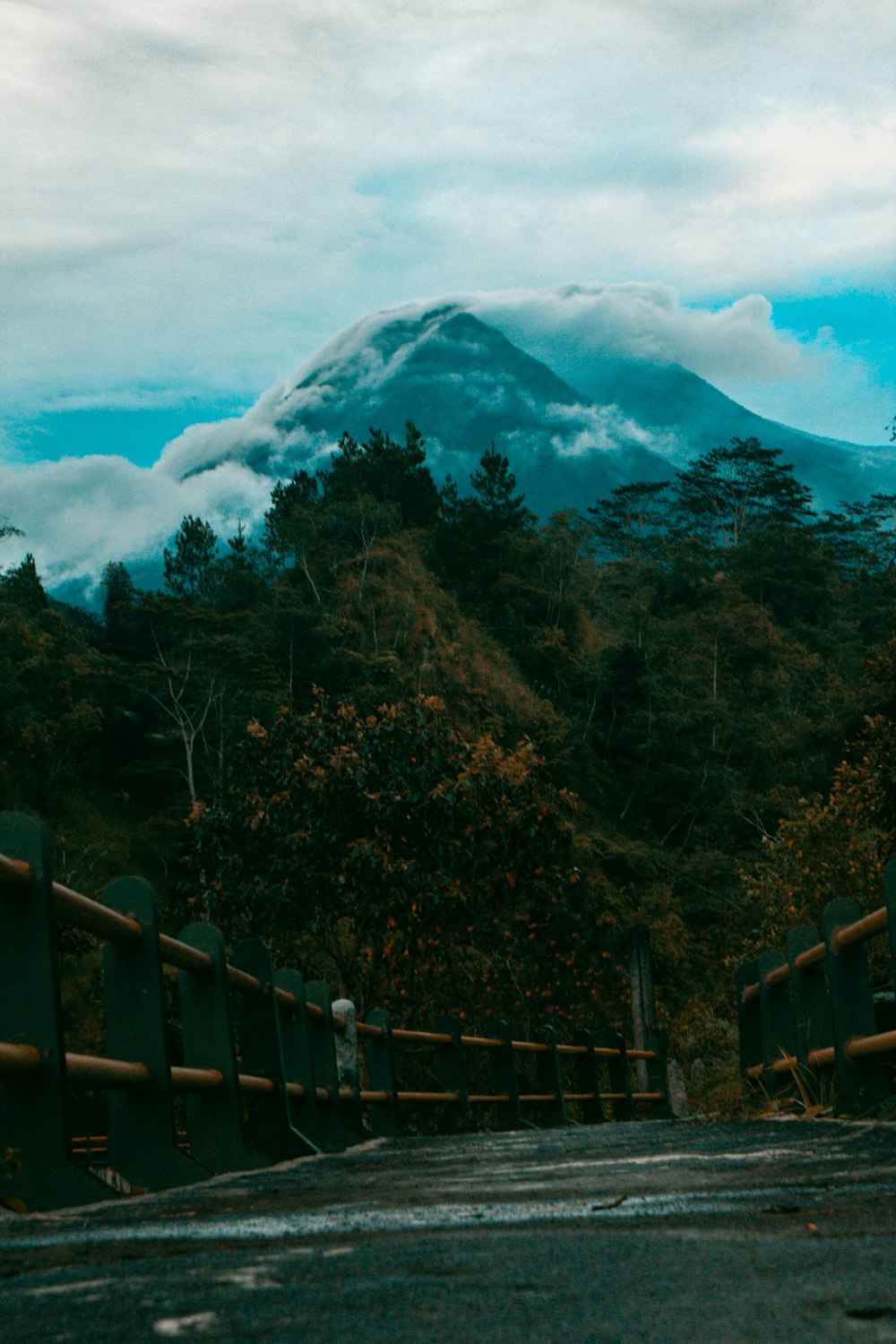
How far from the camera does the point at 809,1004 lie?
243 inches

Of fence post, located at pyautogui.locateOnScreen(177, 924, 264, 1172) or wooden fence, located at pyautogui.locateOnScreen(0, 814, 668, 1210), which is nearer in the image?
wooden fence, located at pyautogui.locateOnScreen(0, 814, 668, 1210)

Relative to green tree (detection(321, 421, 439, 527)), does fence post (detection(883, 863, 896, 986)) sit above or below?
below

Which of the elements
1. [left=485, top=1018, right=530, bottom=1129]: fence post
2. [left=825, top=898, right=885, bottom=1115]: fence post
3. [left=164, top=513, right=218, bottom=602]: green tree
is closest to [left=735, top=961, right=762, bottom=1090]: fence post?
[left=485, top=1018, right=530, bottom=1129]: fence post

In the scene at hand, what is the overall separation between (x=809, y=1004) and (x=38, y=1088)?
4.09 m

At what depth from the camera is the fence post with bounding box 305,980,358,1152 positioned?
681cm

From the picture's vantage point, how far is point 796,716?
1809 inches

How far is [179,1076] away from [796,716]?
143 feet

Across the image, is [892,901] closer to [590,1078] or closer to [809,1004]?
[809,1004]

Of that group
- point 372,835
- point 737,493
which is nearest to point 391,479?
point 737,493

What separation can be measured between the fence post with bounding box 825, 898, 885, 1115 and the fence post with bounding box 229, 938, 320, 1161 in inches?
80.8

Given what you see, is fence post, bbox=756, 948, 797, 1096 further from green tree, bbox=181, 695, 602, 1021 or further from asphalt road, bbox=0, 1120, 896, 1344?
green tree, bbox=181, 695, 602, 1021

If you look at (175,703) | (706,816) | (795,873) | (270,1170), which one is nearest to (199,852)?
(795,873)

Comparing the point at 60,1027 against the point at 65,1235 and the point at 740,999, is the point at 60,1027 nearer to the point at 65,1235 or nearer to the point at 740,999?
the point at 65,1235

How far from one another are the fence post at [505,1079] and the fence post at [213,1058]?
260 inches
